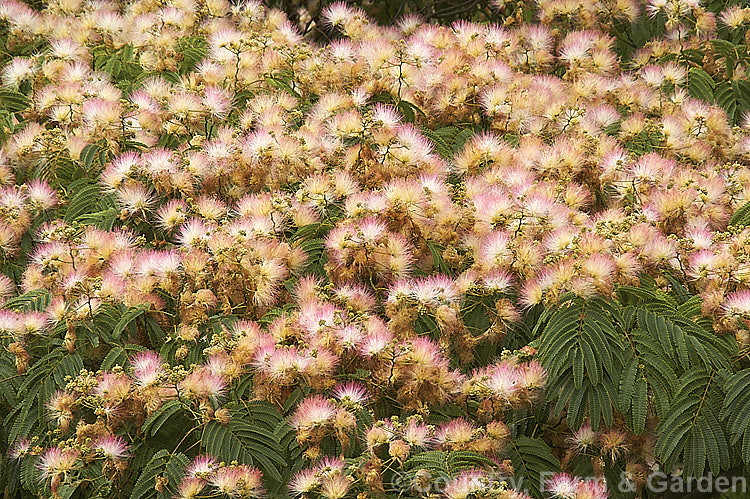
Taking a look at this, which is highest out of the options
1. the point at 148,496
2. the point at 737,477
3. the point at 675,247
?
the point at 675,247

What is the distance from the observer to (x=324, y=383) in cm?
387

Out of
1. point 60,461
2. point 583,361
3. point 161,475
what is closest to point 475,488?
point 583,361

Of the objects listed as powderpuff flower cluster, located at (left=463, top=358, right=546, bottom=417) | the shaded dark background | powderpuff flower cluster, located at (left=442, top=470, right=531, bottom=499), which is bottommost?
powderpuff flower cluster, located at (left=442, top=470, right=531, bottom=499)

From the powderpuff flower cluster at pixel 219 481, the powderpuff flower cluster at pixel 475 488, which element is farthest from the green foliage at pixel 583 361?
the powderpuff flower cluster at pixel 219 481

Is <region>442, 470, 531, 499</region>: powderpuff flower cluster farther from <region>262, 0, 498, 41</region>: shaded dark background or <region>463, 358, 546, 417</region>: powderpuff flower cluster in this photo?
<region>262, 0, 498, 41</region>: shaded dark background

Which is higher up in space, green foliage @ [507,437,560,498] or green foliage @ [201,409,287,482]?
green foliage @ [507,437,560,498]

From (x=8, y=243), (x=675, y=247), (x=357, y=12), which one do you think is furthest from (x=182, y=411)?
(x=357, y=12)

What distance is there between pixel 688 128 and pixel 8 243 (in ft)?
11.3

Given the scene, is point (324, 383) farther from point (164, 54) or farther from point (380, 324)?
point (164, 54)

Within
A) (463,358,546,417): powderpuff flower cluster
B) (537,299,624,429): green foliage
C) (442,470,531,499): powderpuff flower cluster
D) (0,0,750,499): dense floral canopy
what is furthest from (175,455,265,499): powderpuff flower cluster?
(537,299,624,429): green foliage

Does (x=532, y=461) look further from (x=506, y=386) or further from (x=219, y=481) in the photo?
(x=219, y=481)

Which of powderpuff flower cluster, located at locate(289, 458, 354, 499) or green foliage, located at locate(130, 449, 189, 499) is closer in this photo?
powderpuff flower cluster, located at locate(289, 458, 354, 499)

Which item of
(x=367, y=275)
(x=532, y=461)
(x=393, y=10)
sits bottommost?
(x=532, y=461)

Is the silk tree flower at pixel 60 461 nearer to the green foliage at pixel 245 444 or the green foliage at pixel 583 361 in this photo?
the green foliage at pixel 245 444
